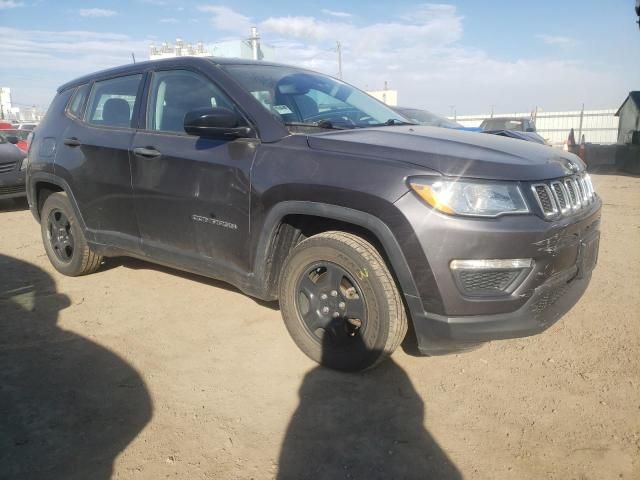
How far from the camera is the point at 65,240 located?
4.41 metres

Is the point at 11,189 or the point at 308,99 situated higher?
the point at 308,99

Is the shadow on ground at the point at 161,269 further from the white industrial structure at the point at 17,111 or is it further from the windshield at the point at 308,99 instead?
the white industrial structure at the point at 17,111

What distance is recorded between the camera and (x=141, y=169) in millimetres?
3350

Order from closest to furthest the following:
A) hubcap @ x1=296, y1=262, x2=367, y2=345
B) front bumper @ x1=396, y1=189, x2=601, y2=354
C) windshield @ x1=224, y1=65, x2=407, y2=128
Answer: front bumper @ x1=396, y1=189, x2=601, y2=354
hubcap @ x1=296, y1=262, x2=367, y2=345
windshield @ x1=224, y1=65, x2=407, y2=128

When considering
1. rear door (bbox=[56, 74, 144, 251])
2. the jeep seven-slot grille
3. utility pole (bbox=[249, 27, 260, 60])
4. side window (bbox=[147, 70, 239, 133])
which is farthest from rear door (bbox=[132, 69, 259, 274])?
utility pole (bbox=[249, 27, 260, 60])

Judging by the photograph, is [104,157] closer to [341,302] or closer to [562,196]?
[341,302]

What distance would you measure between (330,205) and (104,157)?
2079mm

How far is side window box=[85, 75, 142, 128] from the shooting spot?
3.62 metres

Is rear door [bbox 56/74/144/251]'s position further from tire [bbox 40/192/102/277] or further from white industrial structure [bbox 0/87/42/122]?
white industrial structure [bbox 0/87/42/122]

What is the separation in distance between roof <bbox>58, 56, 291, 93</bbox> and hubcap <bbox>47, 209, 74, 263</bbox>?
115cm

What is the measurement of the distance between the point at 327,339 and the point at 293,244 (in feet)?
1.98

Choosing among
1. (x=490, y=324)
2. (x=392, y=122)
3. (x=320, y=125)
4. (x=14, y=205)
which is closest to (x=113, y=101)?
(x=320, y=125)

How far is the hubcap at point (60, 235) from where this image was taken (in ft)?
14.3

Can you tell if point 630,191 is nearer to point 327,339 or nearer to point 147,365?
point 327,339
